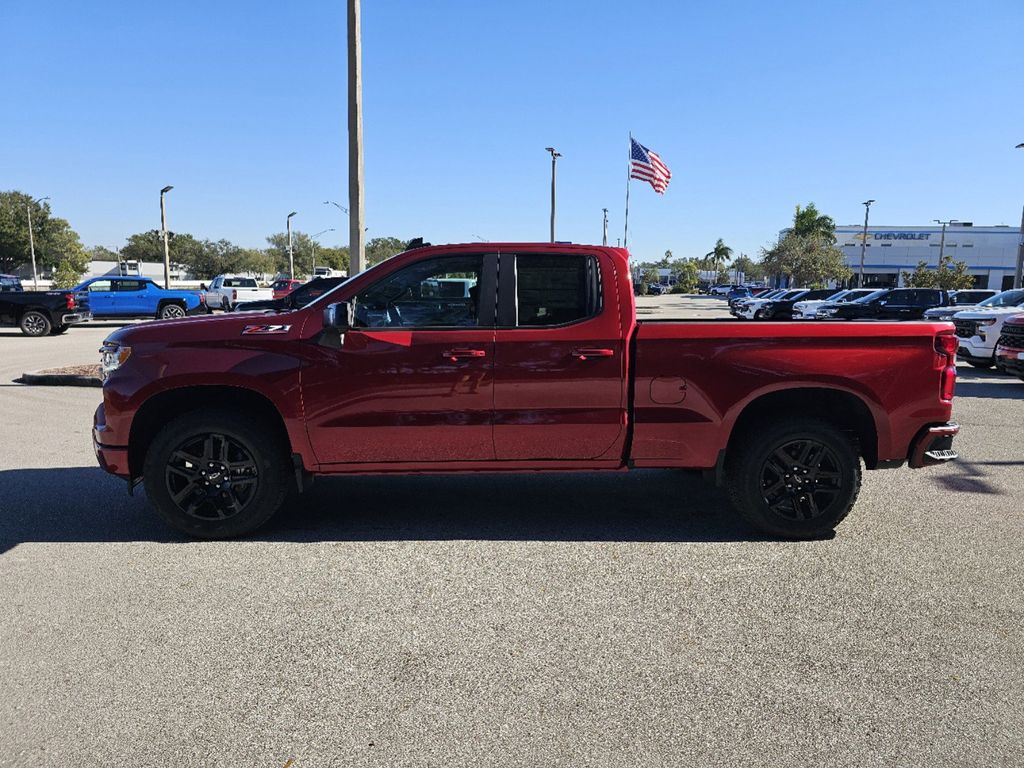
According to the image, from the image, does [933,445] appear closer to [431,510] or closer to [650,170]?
[431,510]

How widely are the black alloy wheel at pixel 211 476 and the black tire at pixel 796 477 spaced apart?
10.4 feet

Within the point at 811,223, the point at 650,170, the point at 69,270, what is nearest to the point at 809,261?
the point at 811,223

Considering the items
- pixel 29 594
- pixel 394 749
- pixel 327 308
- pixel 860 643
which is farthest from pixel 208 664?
pixel 860 643

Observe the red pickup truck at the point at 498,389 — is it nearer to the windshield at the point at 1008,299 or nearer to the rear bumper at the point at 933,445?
the rear bumper at the point at 933,445

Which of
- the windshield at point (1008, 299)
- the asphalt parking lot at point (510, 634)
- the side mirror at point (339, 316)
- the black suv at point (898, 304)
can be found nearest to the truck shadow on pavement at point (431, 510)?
the asphalt parking lot at point (510, 634)

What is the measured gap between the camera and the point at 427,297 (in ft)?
15.9

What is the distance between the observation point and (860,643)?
349cm

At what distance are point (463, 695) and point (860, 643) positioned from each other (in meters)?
1.88

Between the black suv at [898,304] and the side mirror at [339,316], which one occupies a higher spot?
the side mirror at [339,316]

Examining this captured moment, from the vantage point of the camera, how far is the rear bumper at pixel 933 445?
485 centimetres

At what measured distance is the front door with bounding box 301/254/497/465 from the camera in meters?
4.64

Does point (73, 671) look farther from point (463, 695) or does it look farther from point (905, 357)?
point (905, 357)

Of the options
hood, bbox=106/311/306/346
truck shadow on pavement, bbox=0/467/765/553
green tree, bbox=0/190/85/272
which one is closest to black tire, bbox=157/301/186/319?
truck shadow on pavement, bbox=0/467/765/553

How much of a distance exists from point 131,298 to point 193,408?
80.1 ft
